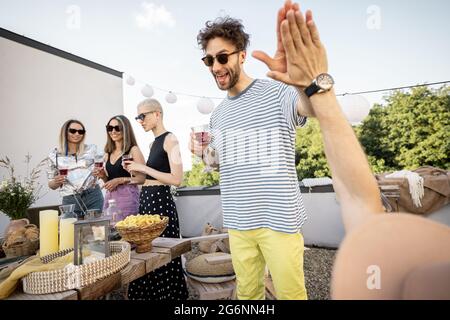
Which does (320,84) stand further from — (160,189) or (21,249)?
(21,249)

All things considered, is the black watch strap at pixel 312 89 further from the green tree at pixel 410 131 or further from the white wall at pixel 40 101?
the green tree at pixel 410 131

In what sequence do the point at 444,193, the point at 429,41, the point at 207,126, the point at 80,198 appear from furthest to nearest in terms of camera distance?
the point at 429,41 → the point at 444,193 → the point at 80,198 → the point at 207,126

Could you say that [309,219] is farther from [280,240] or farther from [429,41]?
[429,41]

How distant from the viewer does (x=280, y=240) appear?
1282 millimetres

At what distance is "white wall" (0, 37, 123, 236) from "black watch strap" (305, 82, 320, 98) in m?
6.60

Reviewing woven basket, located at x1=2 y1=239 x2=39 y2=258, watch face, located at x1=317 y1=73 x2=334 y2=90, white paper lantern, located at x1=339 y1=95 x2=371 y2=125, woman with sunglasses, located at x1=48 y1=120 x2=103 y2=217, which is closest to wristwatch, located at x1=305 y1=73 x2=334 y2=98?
watch face, located at x1=317 y1=73 x2=334 y2=90

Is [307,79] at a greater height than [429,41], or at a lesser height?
lesser

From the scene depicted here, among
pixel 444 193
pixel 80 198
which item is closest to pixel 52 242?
pixel 80 198

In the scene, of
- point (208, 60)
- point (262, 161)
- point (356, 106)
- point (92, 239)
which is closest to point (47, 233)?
point (92, 239)

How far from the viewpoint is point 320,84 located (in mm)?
549

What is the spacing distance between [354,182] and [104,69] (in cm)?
864

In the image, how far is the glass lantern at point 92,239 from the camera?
1110 mm

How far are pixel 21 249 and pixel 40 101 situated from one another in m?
5.61

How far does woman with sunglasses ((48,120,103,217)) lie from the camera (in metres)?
2.67
